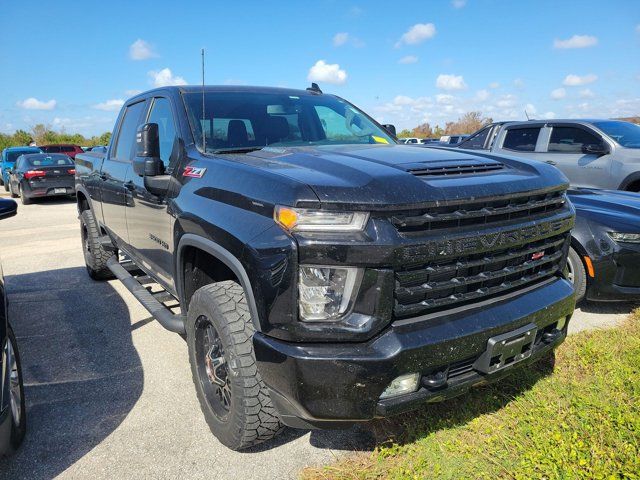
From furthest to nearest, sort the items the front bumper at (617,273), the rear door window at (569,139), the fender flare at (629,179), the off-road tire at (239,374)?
1. the rear door window at (569,139)
2. the fender flare at (629,179)
3. the front bumper at (617,273)
4. the off-road tire at (239,374)

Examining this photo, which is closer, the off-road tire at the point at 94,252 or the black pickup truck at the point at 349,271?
the black pickup truck at the point at 349,271

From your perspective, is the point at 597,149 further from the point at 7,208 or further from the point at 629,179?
the point at 7,208

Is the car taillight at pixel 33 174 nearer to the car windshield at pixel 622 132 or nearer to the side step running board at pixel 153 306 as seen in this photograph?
the side step running board at pixel 153 306

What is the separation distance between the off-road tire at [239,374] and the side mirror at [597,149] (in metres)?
6.67

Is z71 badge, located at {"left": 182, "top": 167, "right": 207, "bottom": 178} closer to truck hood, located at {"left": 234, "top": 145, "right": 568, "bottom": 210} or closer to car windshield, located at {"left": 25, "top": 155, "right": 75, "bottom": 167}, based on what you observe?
truck hood, located at {"left": 234, "top": 145, "right": 568, "bottom": 210}

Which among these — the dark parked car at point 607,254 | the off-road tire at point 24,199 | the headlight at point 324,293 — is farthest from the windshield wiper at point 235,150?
the off-road tire at point 24,199

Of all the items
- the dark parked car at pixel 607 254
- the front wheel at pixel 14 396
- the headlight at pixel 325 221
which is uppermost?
the headlight at pixel 325 221

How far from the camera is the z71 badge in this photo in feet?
8.82

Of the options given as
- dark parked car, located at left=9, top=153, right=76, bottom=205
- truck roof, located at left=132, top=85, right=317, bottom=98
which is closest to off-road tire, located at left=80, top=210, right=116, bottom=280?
truck roof, located at left=132, top=85, right=317, bottom=98

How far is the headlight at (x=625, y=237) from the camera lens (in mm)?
3879

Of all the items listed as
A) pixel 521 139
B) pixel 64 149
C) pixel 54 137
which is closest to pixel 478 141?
pixel 521 139

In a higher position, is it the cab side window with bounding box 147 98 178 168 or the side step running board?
the cab side window with bounding box 147 98 178 168

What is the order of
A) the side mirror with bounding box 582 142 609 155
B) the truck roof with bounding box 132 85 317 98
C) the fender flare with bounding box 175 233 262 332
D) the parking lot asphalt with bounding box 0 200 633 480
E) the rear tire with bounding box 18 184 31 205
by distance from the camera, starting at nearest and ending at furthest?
the fender flare with bounding box 175 233 262 332 < the parking lot asphalt with bounding box 0 200 633 480 < the truck roof with bounding box 132 85 317 98 < the side mirror with bounding box 582 142 609 155 < the rear tire with bounding box 18 184 31 205

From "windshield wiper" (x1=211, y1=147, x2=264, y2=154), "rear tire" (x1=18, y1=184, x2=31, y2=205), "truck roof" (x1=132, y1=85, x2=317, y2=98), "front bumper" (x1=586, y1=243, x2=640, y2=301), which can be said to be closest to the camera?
"windshield wiper" (x1=211, y1=147, x2=264, y2=154)
